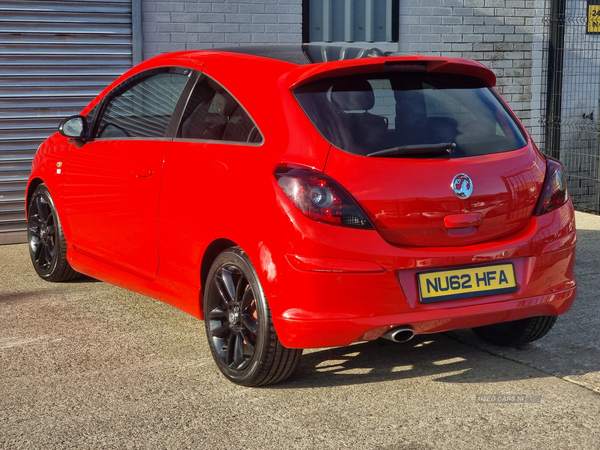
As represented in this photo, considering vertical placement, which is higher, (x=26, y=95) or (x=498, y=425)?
(x=26, y=95)

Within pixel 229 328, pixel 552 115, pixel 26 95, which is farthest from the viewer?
pixel 552 115

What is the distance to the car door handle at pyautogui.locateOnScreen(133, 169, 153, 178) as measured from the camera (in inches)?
179

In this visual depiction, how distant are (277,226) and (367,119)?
2.04 feet

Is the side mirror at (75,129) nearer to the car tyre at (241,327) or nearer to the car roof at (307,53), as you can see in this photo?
the car roof at (307,53)

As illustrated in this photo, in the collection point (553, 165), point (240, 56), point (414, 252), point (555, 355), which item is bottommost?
point (555, 355)

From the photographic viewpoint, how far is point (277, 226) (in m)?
3.60

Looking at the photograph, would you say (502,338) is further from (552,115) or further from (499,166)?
(552,115)

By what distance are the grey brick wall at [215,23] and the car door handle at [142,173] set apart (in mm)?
4334

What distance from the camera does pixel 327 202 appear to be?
354 centimetres

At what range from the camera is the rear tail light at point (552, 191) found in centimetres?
392

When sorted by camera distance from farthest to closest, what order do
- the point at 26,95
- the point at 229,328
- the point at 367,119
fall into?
the point at 26,95 → the point at 229,328 → the point at 367,119

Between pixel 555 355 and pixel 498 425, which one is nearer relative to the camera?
pixel 498 425

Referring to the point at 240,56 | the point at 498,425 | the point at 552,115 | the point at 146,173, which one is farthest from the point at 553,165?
the point at 552,115

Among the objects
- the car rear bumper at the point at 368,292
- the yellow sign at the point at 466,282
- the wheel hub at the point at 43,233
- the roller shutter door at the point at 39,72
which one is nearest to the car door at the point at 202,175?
the car rear bumper at the point at 368,292
